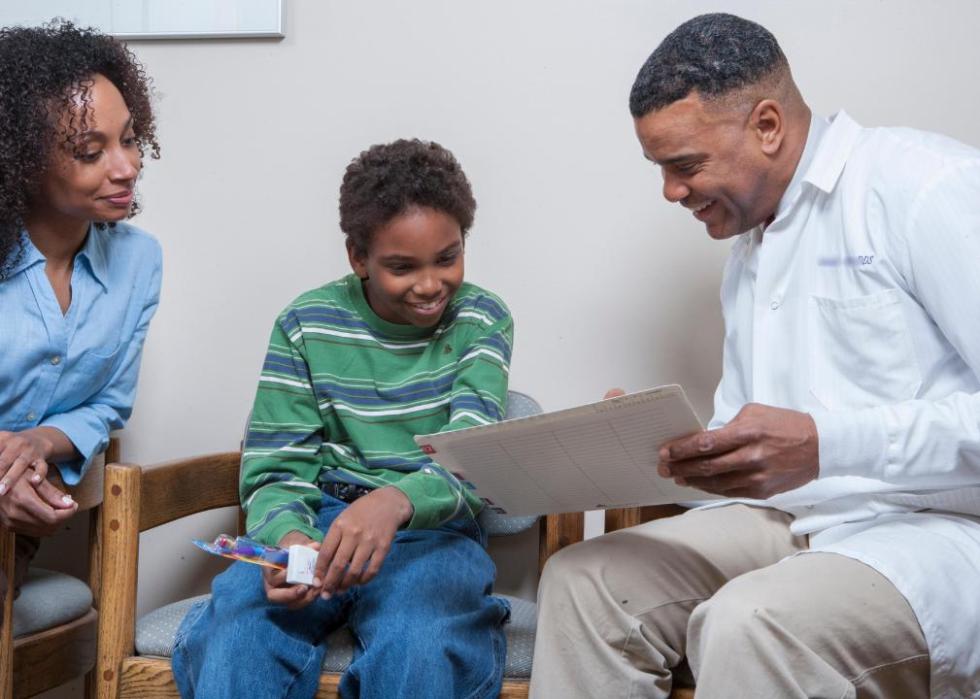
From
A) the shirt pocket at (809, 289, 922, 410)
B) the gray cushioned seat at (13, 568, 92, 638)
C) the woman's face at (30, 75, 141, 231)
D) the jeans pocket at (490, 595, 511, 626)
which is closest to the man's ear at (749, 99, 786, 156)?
the shirt pocket at (809, 289, 922, 410)

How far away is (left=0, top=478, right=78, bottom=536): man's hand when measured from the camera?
1.51 meters

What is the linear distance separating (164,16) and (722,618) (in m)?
1.53

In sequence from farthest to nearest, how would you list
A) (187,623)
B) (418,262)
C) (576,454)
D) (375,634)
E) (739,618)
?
(418,262) < (187,623) < (375,634) < (576,454) < (739,618)

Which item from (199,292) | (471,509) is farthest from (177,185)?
(471,509)

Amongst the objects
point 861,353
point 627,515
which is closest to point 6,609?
point 627,515

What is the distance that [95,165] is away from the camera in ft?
5.57

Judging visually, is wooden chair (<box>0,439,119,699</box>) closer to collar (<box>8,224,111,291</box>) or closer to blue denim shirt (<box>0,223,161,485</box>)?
blue denim shirt (<box>0,223,161,485</box>)

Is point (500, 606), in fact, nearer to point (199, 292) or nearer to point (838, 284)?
point (838, 284)

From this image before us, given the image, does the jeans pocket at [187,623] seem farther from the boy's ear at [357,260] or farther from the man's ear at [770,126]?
the man's ear at [770,126]

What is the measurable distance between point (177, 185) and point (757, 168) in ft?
3.74

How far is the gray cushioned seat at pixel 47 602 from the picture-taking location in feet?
5.47

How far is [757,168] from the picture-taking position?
4.96 ft

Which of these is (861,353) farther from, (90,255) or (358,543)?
(90,255)

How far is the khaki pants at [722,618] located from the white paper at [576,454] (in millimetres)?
89
